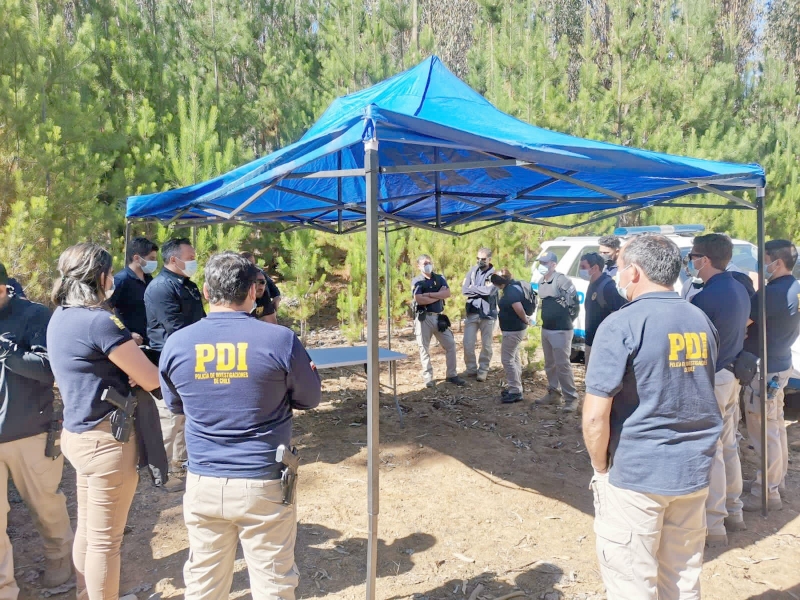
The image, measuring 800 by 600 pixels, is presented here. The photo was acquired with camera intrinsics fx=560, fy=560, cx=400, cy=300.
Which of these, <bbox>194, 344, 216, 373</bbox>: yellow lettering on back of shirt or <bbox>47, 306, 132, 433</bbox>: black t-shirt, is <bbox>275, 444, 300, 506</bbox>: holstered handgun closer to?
<bbox>194, 344, 216, 373</bbox>: yellow lettering on back of shirt

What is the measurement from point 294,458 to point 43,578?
2.06m

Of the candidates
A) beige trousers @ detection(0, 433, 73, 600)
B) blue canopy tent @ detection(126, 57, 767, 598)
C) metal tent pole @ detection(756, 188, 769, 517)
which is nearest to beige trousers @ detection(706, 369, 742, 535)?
metal tent pole @ detection(756, 188, 769, 517)

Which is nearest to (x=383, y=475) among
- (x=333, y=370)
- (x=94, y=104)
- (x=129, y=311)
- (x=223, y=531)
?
(x=129, y=311)

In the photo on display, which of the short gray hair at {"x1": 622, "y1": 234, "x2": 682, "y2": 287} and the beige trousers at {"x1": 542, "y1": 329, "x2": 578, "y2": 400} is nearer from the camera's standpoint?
the short gray hair at {"x1": 622, "y1": 234, "x2": 682, "y2": 287}

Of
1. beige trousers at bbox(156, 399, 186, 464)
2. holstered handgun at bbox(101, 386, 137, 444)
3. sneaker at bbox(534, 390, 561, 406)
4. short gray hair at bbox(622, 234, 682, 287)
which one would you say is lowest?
sneaker at bbox(534, 390, 561, 406)

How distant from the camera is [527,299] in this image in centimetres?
650

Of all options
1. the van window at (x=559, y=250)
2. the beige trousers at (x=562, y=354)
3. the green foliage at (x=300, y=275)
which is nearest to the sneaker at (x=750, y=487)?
the beige trousers at (x=562, y=354)

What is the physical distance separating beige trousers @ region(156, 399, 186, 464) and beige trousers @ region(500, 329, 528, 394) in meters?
3.59

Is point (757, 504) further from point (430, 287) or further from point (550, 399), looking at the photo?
point (430, 287)

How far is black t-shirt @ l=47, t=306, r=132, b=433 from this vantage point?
233 cm

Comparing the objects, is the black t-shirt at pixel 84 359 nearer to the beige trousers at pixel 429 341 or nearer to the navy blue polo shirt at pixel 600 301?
the navy blue polo shirt at pixel 600 301

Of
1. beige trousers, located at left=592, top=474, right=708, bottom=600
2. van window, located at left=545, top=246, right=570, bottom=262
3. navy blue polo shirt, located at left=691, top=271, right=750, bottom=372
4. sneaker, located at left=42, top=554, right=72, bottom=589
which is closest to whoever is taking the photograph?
beige trousers, located at left=592, top=474, right=708, bottom=600

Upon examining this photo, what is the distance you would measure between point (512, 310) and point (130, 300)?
4017 millimetres

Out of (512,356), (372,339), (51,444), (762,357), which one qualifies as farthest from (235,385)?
(512,356)
